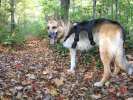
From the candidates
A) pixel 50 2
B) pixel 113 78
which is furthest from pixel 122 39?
pixel 50 2

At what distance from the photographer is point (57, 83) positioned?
7219 millimetres

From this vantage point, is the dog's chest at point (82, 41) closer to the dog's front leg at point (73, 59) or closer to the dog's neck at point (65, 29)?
the dog's neck at point (65, 29)

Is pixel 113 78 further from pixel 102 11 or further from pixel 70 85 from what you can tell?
pixel 102 11

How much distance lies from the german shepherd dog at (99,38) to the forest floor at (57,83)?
0.96 ft

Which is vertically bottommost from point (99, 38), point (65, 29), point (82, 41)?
point (82, 41)

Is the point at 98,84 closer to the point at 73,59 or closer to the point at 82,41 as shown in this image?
the point at 82,41

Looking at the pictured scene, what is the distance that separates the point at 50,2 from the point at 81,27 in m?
12.2

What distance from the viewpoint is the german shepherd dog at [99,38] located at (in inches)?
288

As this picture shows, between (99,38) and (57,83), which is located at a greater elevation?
(99,38)

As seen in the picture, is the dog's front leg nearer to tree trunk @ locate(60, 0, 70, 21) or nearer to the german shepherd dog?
the german shepherd dog

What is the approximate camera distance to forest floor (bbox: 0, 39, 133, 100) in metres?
6.38

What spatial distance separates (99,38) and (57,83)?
4.53 ft

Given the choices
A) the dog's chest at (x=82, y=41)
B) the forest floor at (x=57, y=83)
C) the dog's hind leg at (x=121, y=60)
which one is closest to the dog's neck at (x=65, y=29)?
the dog's chest at (x=82, y=41)

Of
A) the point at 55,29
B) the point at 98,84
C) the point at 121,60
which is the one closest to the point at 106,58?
the point at 121,60
